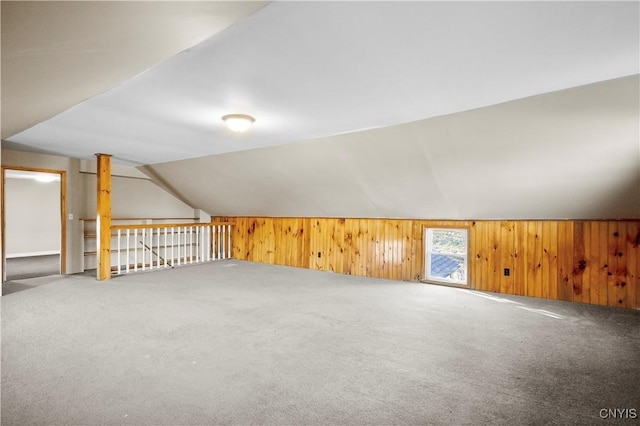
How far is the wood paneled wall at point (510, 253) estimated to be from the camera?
3.79 m

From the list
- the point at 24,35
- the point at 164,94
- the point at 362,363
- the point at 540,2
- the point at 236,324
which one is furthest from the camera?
the point at 236,324

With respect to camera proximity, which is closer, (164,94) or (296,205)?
(164,94)

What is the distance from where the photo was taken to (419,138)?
11.6 ft

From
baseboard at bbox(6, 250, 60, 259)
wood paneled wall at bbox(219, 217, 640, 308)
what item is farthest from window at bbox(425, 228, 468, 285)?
baseboard at bbox(6, 250, 60, 259)

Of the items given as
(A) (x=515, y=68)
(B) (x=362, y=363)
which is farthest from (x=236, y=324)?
(A) (x=515, y=68)

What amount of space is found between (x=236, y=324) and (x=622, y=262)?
15.1 feet

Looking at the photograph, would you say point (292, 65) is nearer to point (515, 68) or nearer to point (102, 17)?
point (102, 17)

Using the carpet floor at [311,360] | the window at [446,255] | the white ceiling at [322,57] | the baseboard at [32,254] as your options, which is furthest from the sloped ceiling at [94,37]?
the baseboard at [32,254]

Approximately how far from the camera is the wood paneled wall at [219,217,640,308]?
3793 mm

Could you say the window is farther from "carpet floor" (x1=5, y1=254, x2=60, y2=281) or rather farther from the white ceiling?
"carpet floor" (x1=5, y1=254, x2=60, y2=281)

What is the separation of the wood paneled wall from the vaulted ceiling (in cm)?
28

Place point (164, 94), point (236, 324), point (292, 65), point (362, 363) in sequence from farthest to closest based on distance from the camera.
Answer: point (236, 324) < point (164, 94) < point (362, 363) < point (292, 65)

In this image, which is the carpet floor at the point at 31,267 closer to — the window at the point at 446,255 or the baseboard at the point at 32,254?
the baseboard at the point at 32,254

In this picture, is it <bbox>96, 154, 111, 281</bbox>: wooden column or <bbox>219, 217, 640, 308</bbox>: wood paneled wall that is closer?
<bbox>219, 217, 640, 308</bbox>: wood paneled wall
